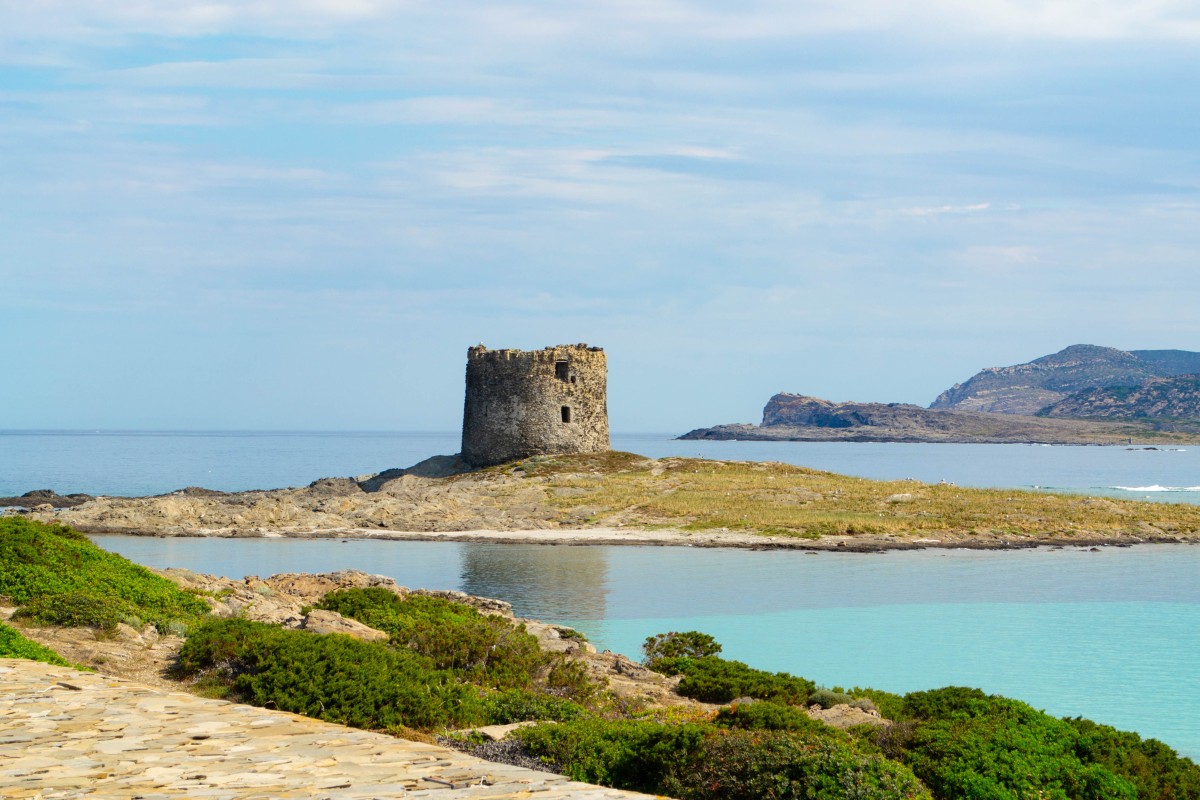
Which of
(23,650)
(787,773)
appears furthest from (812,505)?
(787,773)

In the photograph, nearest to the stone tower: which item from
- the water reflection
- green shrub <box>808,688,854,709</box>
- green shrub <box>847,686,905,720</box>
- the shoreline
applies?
the shoreline

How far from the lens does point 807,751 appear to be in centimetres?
788

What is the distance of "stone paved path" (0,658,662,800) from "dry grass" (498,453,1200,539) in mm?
27402

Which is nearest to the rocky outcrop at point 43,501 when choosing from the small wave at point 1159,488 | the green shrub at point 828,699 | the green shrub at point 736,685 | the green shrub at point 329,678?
the green shrub at point 736,685

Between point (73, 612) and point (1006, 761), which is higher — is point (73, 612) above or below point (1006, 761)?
above

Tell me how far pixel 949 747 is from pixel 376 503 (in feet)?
106

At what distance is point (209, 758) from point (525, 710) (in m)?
4.09

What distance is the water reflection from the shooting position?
74.6 ft

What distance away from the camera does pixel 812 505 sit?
3912cm

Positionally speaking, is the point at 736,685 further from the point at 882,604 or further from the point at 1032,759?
the point at 882,604

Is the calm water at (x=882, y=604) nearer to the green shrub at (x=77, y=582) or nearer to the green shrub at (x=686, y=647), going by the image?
the green shrub at (x=686, y=647)

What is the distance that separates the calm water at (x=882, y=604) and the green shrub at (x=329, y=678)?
825 cm


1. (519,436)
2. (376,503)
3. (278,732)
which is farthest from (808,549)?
(278,732)

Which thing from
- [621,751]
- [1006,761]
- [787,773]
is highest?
[787,773]
